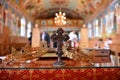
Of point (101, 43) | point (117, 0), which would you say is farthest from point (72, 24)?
point (117, 0)

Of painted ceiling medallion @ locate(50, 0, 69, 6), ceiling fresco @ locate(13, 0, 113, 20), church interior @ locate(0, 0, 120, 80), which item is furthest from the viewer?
painted ceiling medallion @ locate(50, 0, 69, 6)

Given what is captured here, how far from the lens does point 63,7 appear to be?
24.3 m

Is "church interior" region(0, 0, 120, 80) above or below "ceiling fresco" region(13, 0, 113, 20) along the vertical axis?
below

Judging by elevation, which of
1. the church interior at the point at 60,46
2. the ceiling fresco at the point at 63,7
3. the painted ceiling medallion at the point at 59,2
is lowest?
the church interior at the point at 60,46

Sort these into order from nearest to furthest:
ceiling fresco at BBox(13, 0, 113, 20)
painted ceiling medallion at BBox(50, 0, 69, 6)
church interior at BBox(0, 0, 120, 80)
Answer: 1. church interior at BBox(0, 0, 120, 80)
2. ceiling fresco at BBox(13, 0, 113, 20)
3. painted ceiling medallion at BBox(50, 0, 69, 6)

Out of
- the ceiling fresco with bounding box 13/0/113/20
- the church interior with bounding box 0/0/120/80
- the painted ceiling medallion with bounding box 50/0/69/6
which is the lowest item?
the church interior with bounding box 0/0/120/80

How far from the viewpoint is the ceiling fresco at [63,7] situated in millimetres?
18961

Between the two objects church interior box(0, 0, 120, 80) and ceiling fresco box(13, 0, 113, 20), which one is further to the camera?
ceiling fresco box(13, 0, 113, 20)

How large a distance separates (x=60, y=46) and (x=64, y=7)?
68.0 feet

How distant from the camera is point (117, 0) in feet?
40.4

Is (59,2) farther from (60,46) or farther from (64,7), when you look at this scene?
(60,46)

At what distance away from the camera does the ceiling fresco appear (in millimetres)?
18961

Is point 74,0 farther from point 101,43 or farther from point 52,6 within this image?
point 101,43

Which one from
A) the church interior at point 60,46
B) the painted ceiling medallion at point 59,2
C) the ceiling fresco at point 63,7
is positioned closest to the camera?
the church interior at point 60,46
